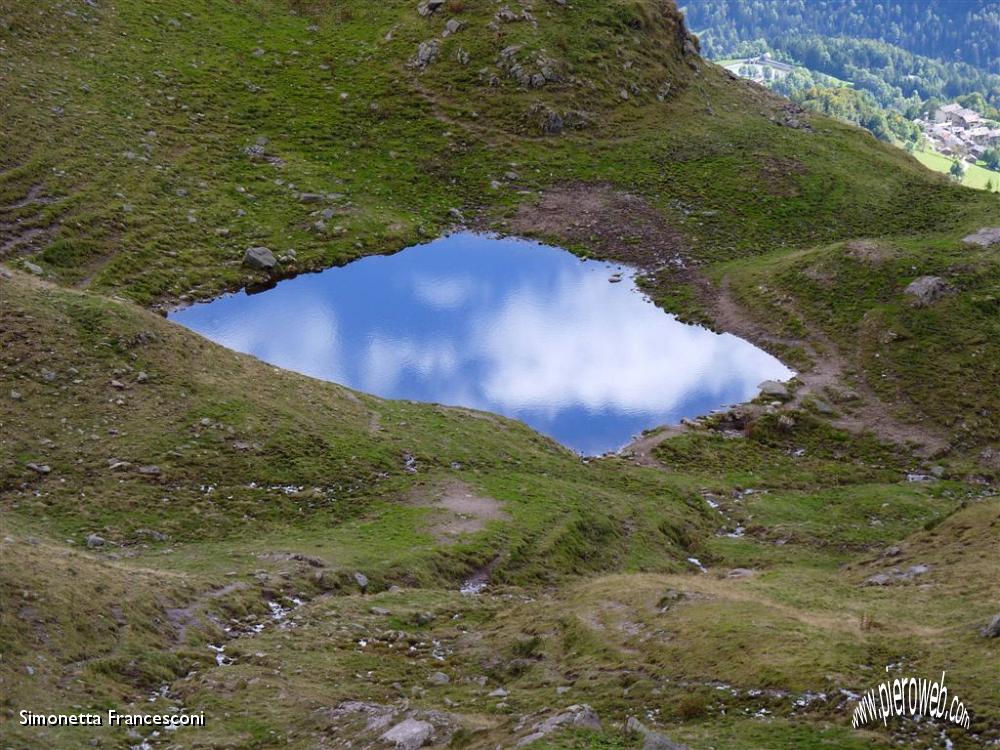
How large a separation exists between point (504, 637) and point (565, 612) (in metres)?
2.16

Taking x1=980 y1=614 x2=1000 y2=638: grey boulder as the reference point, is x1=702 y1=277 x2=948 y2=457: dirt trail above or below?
above

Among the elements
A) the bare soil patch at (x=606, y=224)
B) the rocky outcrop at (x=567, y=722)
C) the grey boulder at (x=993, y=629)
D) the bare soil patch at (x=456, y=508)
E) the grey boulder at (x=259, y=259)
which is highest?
the bare soil patch at (x=606, y=224)

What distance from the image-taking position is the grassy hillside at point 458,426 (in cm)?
2592

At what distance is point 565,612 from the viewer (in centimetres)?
3184

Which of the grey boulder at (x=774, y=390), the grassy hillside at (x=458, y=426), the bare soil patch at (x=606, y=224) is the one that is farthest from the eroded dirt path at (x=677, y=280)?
the grey boulder at (x=774, y=390)

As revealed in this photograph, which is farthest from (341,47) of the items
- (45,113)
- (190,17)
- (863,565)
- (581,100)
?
(863,565)

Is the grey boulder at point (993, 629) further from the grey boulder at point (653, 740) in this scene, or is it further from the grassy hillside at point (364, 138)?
the grassy hillside at point (364, 138)

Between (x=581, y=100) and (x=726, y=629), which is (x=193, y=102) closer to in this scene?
(x=581, y=100)

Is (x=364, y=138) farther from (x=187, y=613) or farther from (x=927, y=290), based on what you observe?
(x=187, y=613)

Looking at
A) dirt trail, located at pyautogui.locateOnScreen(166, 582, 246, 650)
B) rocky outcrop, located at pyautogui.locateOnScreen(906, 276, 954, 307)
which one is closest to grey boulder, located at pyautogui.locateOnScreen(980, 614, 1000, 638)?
dirt trail, located at pyautogui.locateOnScreen(166, 582, 246, 650)

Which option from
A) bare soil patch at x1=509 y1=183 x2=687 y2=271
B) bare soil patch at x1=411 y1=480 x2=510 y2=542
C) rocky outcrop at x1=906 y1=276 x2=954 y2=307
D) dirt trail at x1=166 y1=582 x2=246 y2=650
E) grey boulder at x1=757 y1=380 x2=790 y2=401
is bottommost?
dirt trail at x1=166 y1=582 x2=246 y2=650

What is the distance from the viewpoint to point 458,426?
5041 centimetres

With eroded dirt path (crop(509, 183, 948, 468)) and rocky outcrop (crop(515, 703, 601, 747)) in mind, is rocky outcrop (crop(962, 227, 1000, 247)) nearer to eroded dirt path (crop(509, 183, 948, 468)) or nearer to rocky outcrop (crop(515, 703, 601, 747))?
eroded dirt path (crop(509, 183, 948, 468))

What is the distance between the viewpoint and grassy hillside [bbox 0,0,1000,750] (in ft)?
85.0
